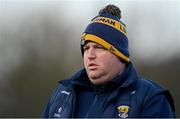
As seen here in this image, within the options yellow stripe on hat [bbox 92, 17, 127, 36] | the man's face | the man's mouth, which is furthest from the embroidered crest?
yellow stripe on hat [bbox 92, 17, 127, 36]

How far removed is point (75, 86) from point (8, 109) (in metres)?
12.9

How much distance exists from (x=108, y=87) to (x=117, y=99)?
0.12 m

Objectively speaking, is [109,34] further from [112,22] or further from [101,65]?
[101,65]

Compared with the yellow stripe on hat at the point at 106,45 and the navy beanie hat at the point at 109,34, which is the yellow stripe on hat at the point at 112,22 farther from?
the yellow stripe on hat at the point at 106,45

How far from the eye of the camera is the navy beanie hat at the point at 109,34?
5.03 m

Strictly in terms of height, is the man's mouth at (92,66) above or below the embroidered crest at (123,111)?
above

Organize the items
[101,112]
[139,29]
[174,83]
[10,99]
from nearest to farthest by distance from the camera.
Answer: [101,112] → [174,83] → [10,99] → [139,29]

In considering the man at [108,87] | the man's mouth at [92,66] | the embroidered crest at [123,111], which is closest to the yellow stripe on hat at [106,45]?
the man at [108,87]

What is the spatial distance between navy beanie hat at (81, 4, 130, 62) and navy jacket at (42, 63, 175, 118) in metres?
0.15

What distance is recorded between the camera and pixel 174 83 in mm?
17125

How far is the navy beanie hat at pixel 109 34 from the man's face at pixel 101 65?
5 centimetres

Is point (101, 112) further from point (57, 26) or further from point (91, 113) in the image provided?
point (57, 26)

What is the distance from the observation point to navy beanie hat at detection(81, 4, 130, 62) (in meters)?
5.03

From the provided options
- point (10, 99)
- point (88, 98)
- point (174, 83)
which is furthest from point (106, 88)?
point (10, 99)
